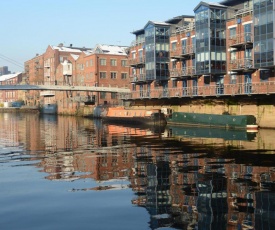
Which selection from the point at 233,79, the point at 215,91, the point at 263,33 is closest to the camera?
the point at 263,33

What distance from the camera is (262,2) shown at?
42.2 metres

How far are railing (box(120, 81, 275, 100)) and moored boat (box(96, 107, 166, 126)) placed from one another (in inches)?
188

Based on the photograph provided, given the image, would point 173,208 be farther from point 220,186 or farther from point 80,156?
point 80,156

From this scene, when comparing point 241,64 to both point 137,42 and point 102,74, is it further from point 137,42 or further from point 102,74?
point 102,74

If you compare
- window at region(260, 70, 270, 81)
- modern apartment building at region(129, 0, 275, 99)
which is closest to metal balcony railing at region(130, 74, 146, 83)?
modern apartment building at region(129, 0, 275, 99)

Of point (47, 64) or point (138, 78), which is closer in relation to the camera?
point (138, 78)

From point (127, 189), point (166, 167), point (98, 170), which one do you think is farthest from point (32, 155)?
point (127, 189)

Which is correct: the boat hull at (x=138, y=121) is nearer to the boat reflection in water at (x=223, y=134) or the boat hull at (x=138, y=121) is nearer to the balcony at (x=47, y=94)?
the boat reflection in water at (x=223, y=134)

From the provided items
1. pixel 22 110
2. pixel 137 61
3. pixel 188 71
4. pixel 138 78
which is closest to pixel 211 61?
pixel 188 71

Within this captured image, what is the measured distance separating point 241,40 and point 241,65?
10.2 ft

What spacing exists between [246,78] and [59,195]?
1477 inches

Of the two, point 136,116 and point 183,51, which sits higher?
point 183,51

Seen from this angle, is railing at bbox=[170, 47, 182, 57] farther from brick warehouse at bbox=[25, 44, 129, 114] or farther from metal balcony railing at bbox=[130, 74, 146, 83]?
brick warehouse at bbox=[25, 44, 129, 114]

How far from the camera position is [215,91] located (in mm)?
50188
